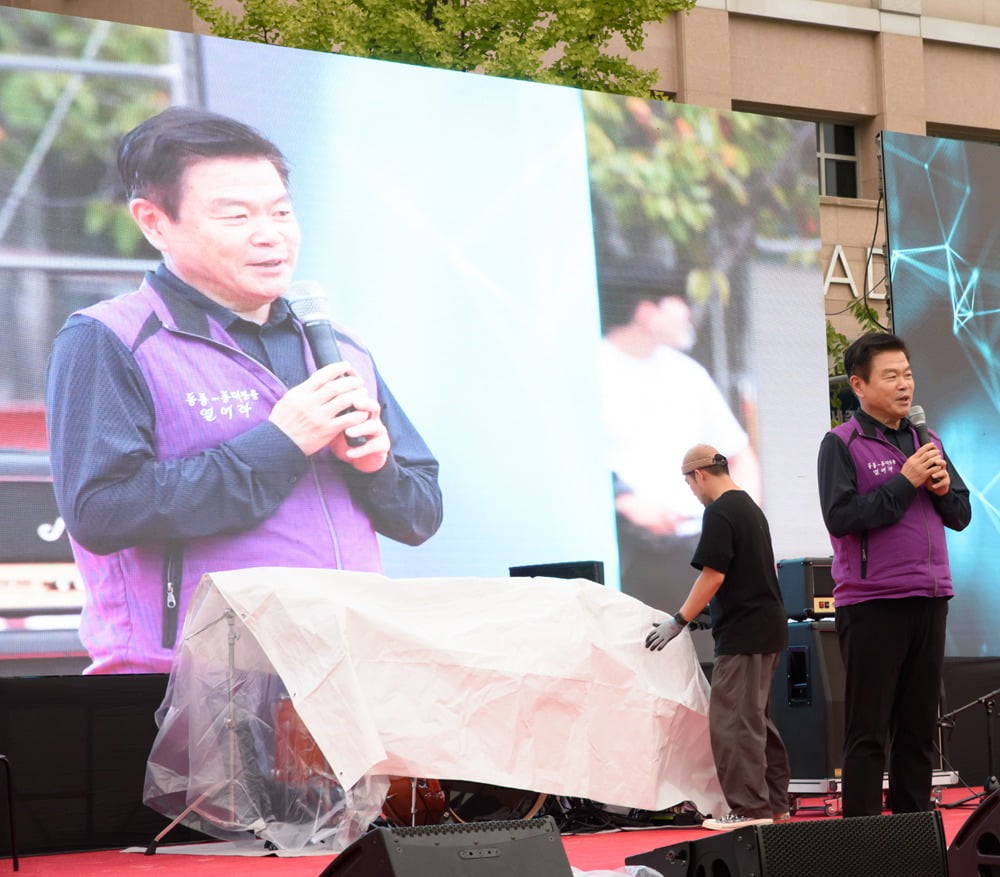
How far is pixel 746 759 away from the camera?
615 cm

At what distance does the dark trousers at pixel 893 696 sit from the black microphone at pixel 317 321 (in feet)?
12.4

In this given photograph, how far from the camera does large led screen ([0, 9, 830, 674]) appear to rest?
7.09 metres

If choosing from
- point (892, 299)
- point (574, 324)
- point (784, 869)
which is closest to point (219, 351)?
point (574, 324)

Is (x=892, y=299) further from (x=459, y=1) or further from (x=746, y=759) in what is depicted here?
(x=459, y=1)

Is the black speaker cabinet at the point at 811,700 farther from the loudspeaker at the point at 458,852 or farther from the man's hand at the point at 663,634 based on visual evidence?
the loudspeaker at the point at 458,852

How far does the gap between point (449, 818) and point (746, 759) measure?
4.13 ft

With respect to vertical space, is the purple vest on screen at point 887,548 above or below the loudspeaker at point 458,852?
above

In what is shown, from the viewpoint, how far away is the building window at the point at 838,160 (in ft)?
55.0

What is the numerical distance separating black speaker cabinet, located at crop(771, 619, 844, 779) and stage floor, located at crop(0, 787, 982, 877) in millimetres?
646

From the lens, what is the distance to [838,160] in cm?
1686

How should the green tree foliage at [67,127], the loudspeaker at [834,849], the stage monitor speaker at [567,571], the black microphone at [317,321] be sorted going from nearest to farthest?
the loudspeaker at [834,849], the green tree foliage at [67,127], the stage monitor speaker at [567,571], the black microphone at [317,321]

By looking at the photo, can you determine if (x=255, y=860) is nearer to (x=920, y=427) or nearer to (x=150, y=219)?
(x=920, y=427)

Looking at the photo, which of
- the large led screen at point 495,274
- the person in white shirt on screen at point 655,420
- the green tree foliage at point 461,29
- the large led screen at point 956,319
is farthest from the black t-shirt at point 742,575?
the green tree foliage at point 461,29

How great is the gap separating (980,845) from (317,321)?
5127mm
